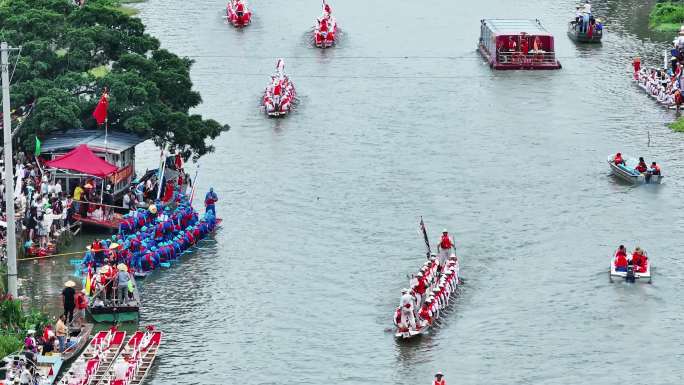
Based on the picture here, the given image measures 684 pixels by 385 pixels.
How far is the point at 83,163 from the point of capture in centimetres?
7875

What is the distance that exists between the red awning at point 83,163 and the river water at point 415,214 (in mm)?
6161

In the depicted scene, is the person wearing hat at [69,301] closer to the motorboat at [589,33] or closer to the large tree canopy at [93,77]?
the large tree canopy at [93,77]

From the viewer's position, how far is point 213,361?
2552 inches

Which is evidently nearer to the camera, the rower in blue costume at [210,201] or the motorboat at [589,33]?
the rower in blue costume at [210,201]

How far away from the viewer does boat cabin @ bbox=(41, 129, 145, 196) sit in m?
79.9

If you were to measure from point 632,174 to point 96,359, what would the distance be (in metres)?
37.1

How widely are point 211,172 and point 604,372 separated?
3418cm

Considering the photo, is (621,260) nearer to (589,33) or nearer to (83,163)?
(83,163)

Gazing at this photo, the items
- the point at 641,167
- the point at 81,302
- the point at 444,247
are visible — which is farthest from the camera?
the point at 641,167

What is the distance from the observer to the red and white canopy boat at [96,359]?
59.5 m

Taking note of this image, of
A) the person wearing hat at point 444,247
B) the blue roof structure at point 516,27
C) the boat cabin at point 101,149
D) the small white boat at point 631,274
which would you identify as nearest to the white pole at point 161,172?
the boat cabin at point 101,149

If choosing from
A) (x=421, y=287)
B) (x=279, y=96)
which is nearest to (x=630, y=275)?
(x=421, y=287)

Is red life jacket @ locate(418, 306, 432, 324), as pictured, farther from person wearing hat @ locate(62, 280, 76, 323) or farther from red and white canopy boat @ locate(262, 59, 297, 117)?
red and white canopy boat @ locate(262, 59, 297, 117)

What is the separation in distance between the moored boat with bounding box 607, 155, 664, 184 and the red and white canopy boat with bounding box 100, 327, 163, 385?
3224 cm
